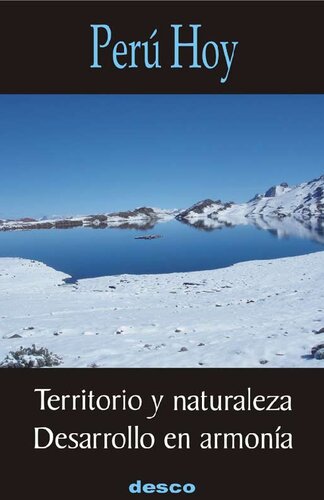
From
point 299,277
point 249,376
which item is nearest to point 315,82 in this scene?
point 249,376

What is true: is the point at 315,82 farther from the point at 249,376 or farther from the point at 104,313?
the point at 104,313

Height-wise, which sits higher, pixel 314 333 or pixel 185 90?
pixel 185 90

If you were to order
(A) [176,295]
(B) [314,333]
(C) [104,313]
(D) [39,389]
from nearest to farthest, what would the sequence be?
1. (D) [39,389]
2. (B) [314,333]
3. (C) [104,313]
4. (A) [176,295]

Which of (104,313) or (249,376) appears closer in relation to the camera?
(249,376)

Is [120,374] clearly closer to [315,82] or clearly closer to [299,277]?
[315,82]

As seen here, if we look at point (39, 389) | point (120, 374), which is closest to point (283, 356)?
point (120, 374)

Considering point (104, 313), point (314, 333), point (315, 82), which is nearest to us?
point (315, 82)
